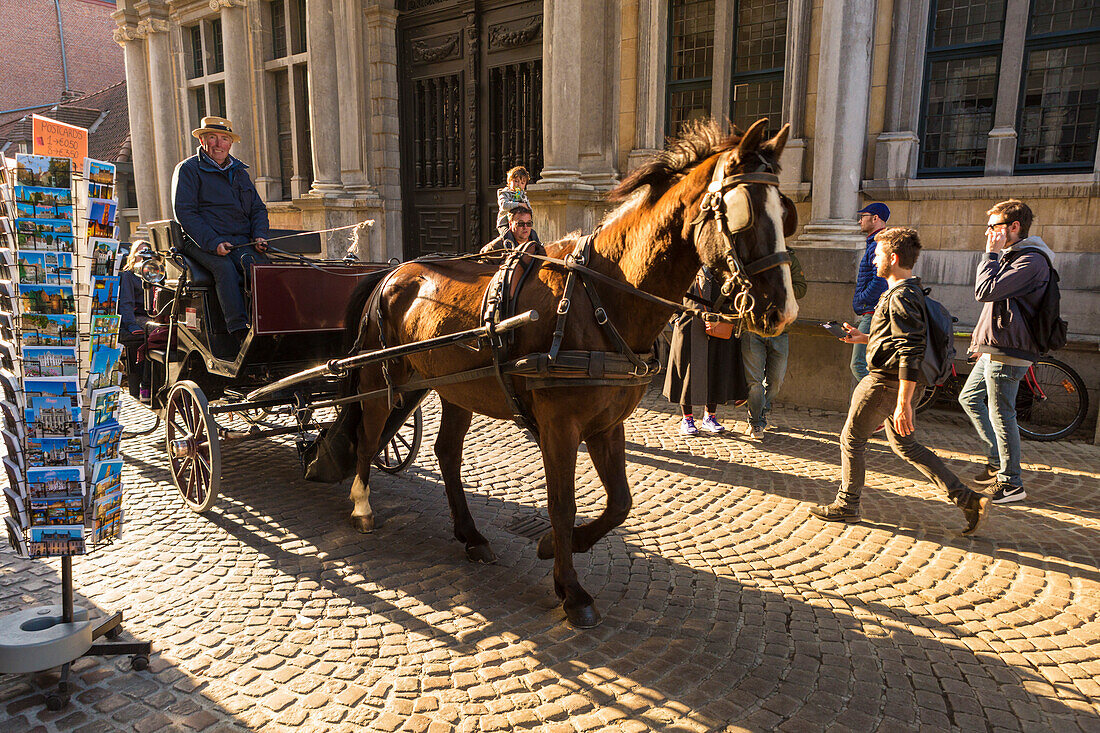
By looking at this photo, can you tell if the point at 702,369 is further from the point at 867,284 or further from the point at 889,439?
the point at 889,439

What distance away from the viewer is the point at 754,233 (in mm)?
2699

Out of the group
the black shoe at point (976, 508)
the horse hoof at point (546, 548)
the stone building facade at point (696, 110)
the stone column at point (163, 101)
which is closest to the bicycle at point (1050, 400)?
the stone building facade at point (696, 110)

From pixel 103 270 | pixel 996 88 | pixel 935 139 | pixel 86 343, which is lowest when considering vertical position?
pixel 86 343

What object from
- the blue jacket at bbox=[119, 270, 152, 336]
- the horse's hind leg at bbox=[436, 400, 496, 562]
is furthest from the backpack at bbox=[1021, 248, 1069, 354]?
the blue jacket at bbox=[119, 270, 152, 336]

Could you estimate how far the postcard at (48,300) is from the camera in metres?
2.71

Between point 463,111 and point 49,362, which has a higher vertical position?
point 463,111

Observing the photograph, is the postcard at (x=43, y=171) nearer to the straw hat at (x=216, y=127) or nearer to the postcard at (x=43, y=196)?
the postcard at (x=43, y=196)

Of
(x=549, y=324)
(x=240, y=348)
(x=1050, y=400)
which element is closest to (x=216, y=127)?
(x=240, y=348)

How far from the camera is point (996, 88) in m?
7.35

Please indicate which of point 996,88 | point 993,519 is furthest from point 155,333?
point 996,88

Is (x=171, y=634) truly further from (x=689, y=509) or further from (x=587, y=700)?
(x=689, y=509)

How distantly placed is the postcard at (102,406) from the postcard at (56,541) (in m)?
0.45

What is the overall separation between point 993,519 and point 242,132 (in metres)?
14.8

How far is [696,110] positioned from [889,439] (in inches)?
244
